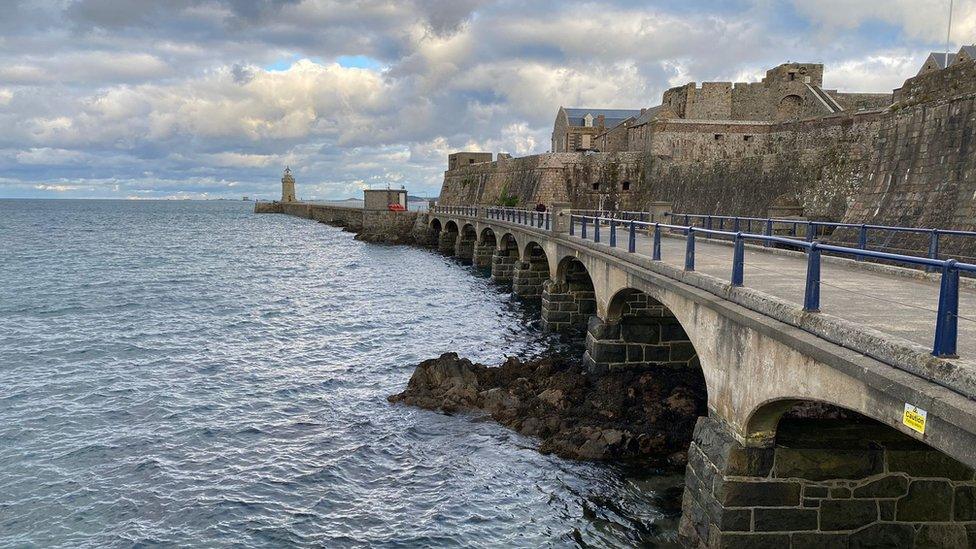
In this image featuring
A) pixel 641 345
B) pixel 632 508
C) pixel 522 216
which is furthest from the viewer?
pixel 522 216

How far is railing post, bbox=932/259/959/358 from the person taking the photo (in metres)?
5.66

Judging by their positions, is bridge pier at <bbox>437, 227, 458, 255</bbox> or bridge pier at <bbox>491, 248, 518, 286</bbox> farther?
bridge pier at <bbox>437, 227, 458, 255</bbox>

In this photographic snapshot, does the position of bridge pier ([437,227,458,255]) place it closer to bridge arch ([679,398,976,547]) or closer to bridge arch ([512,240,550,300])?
bridge arch ([512,240,550,300])

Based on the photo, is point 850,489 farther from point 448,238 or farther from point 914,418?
point 448,238

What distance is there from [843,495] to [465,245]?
158 ft

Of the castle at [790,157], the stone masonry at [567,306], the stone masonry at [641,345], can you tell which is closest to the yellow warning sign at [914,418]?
the stone masonry at [641,345]

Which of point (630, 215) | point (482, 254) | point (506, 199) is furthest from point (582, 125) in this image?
point (630, 215)

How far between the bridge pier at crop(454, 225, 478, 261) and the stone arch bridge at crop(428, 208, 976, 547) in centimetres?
4389

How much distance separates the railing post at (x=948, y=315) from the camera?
566cm

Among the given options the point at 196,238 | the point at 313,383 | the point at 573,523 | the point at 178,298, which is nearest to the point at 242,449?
the point at 313,383

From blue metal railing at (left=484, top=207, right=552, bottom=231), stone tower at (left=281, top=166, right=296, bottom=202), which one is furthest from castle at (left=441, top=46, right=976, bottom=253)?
stone tower at (left=281, top=166, right=296, bottom=202)

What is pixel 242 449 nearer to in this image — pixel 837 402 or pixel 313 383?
pixel 313 383

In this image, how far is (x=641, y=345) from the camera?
17734 millimetres

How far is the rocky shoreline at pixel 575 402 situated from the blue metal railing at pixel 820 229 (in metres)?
4.81
